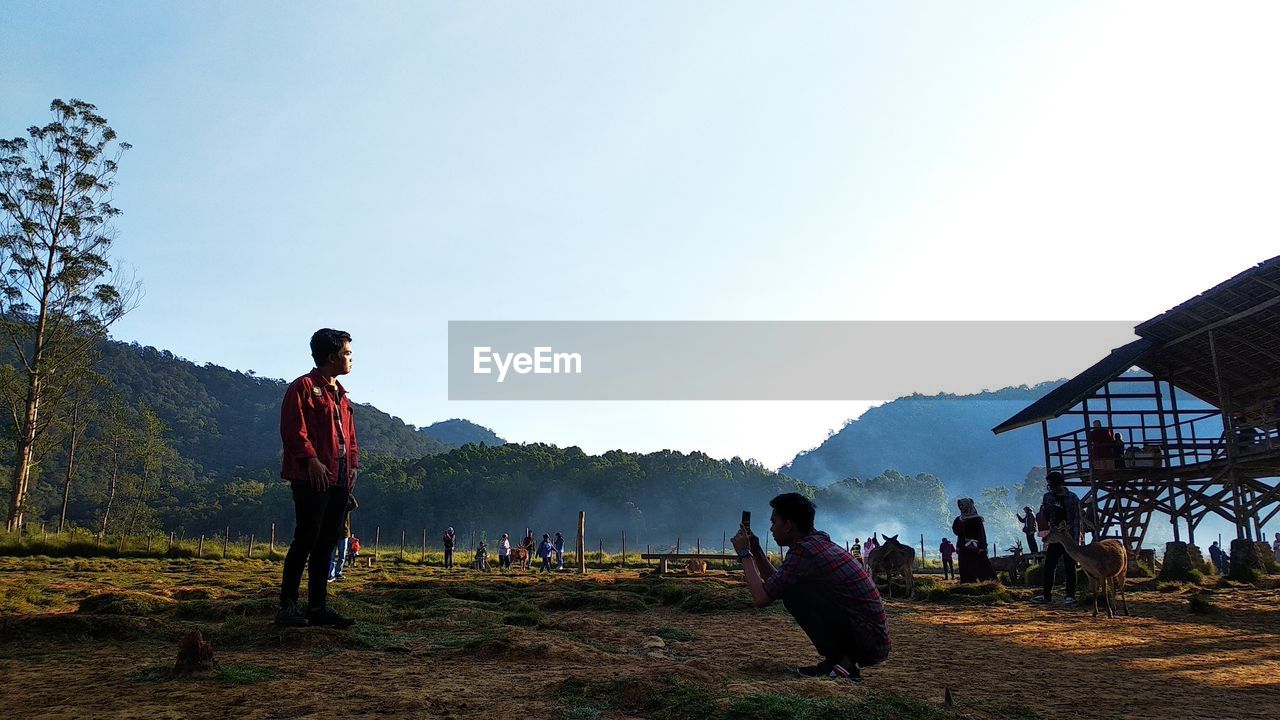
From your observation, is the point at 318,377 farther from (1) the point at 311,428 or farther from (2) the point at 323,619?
(2) the point at 323,619

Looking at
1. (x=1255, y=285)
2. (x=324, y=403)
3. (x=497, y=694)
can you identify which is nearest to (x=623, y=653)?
(x=497, y=694)

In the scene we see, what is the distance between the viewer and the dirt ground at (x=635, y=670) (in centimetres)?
382

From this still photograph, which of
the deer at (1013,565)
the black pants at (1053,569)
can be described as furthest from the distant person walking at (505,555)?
the black pants at (1053,569)

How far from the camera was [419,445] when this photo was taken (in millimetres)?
167500

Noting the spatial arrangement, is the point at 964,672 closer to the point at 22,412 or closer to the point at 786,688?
the point at 786,688

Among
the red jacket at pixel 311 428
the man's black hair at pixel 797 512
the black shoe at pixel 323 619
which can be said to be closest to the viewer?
the man's black hair at pixel 797 512

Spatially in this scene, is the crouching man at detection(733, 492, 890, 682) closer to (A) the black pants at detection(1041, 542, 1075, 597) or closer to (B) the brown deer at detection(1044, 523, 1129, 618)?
(B) the brown deer at detection(1044, 523, 1129, 618)

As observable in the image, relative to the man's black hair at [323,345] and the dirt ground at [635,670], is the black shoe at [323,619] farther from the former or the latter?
the man's black hair at [323,345]

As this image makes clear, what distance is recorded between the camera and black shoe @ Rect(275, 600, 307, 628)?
5.70 m

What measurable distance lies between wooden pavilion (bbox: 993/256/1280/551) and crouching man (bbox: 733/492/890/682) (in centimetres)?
1904

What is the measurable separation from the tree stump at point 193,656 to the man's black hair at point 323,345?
8.00 ft

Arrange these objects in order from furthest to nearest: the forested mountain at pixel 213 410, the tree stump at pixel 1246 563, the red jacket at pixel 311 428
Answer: the forested mountain at pixel 213 410, the tree stump at pixel 1246 563, the red jacket at pixel 311 428

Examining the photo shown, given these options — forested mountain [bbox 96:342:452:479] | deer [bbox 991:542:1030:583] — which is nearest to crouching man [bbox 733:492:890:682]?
deer [bbox 991:542:1030:583]

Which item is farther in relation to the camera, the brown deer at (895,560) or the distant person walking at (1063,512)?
the brown deer at (895,560)
